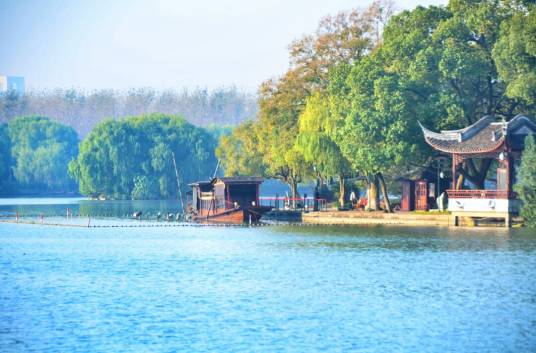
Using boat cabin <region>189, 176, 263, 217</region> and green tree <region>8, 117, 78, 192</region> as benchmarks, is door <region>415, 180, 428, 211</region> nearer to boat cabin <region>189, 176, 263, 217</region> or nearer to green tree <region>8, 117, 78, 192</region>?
boat cabin <region>189, 176, 263, 217</region>

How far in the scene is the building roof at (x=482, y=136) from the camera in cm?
6188

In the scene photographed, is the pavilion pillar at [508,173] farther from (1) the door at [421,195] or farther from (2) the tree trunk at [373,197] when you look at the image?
(2) the tree trunk at [373,197]

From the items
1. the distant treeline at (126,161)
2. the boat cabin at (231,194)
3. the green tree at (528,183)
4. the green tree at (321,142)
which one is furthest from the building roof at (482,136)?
the distant treeline at (126,161)

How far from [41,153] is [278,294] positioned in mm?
123927

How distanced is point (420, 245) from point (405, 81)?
628 inches

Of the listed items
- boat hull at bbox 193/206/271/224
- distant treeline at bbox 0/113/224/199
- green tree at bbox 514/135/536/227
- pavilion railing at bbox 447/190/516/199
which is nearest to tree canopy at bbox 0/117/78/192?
distant treeline at bbox 0/113/224/199

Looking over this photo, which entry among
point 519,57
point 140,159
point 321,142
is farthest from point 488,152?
point 140,159

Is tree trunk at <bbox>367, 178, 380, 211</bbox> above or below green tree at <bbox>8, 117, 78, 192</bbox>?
below

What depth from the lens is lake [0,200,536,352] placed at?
2966 centimetres

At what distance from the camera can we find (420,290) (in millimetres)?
38250

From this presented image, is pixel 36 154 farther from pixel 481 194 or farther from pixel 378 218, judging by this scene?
pixel 481 194

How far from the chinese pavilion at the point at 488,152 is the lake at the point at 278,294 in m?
1.73

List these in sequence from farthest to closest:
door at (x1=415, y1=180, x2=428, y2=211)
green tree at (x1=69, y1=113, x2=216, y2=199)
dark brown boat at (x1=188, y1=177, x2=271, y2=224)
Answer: green tree at (x1=69, y1=113, x2=216, y2=199) < dark brown boat at (x1=188, y1=177, x2=271, y2=224) < door at (x1=415, y1=180, x2=428, y2=211)

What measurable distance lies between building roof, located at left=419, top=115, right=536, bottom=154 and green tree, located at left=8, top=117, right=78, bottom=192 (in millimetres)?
97193
